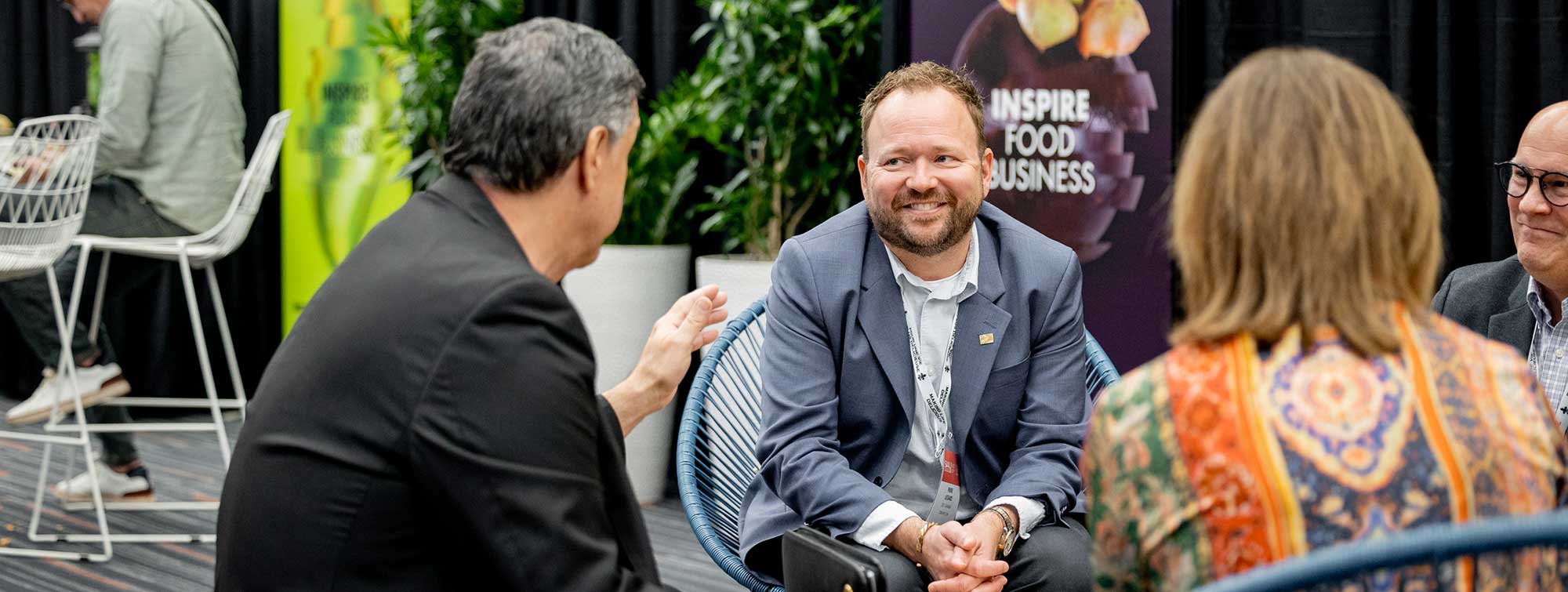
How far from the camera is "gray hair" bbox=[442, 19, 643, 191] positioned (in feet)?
4.79

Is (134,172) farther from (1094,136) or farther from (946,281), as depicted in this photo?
(946,281)

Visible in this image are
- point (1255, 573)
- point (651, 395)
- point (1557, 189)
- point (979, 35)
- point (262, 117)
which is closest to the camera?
point (1255, 573)

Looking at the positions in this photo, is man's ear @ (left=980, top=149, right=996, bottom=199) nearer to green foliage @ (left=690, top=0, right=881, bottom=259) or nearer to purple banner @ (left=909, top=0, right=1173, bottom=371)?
purple banner @ (left=909, top=0, right=1173, bottom=371)

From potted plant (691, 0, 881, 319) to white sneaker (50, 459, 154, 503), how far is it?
182cm

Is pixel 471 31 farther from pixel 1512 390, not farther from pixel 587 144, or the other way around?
pixel 1512 390

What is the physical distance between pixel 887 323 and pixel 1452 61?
166cm

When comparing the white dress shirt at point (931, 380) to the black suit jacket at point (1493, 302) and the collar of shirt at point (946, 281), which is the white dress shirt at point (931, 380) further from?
the black suit jacket at point (1493, 302)

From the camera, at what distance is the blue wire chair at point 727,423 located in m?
2.25

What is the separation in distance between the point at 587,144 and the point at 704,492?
3.29 feet

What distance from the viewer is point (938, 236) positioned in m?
2.14

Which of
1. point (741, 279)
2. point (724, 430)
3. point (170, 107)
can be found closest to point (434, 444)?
point (724, 430)

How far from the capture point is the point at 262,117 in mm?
6090

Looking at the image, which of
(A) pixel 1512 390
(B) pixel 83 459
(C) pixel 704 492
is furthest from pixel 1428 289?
(B) pixel 83 459

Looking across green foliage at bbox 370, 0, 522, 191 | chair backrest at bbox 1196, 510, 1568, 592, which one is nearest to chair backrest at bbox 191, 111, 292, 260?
green foliage at bbox 370, 0, 522, 191
